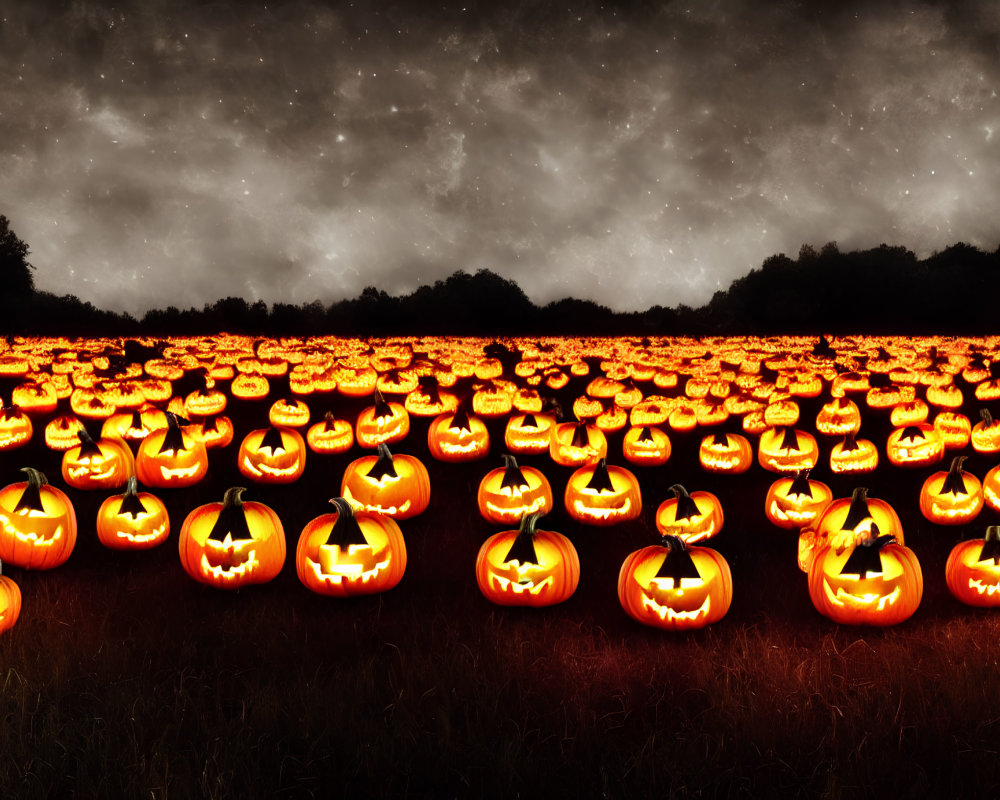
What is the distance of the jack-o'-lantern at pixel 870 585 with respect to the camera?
520cm

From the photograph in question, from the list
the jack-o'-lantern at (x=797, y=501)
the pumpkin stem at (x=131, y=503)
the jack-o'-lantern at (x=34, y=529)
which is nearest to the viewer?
the jack-o'-lantern at (x=34, y=529)

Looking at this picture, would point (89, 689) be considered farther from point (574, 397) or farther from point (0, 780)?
point (574, 397)

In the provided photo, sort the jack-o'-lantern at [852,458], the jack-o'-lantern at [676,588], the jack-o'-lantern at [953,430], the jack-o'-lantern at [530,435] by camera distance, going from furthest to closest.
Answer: the jack-o'-lantern at [953,430]
the jack-o'-lantern at [530,435]
the jack-o'-lantern at [852,458]
the jack-o'-lantern at [676,588]

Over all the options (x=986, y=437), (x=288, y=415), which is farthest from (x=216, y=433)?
(x=986, y=437)

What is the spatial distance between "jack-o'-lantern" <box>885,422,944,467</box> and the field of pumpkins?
0.09 ft

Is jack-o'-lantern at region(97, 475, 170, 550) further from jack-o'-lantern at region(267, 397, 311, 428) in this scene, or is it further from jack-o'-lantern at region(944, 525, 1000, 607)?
jack-o'-lantern at region(944, 525, 1000, 607)

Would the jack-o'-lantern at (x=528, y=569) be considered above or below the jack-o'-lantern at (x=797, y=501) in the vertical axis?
below

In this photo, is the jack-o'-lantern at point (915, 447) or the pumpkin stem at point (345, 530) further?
the jack-o'-lantern at point (915, 447)

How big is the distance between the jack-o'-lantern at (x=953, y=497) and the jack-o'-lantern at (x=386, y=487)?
15.6 ft

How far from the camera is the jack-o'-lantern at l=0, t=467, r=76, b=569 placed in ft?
20.0

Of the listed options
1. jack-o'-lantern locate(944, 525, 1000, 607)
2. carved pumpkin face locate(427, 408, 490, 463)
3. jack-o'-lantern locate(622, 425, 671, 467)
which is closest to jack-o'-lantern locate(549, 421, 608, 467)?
jack-o'-lantern locate(622, 425, 671, 467)

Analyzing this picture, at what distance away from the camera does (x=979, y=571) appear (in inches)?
219

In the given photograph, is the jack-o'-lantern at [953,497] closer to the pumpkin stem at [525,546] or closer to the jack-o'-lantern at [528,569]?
the jack-o'-lantern at [528,569]

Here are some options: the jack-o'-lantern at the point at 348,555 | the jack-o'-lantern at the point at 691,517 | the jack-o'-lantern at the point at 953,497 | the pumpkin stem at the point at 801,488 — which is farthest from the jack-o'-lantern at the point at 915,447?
the jack-o'-lantern at the point at 348,555
